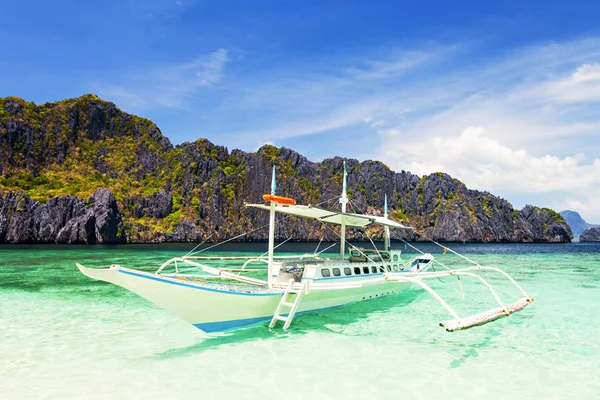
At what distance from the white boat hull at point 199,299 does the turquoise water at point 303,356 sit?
801mm

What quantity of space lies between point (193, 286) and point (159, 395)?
155 inches

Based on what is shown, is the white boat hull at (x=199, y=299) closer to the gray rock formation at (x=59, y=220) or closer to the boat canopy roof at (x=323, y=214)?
the boat canopy roof at (x=323, y=214)

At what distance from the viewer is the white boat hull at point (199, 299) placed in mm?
12531

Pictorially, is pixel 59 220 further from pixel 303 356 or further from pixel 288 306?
pixel 303 356

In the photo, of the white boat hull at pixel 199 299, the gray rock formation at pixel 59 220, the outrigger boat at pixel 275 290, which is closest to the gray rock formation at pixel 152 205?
the gray rock formation at pixel 59 220

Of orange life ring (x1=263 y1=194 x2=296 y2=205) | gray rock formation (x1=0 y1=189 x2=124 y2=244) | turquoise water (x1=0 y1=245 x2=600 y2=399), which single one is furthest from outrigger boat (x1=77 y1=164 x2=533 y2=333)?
gray rock formation (x1=0 y1=189 x2=124 y2=244)

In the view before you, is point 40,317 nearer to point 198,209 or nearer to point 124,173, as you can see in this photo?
point 198,209

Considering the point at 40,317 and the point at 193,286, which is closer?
the point at 193,286

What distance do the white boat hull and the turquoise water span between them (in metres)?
0.80

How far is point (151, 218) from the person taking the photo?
16775 cm

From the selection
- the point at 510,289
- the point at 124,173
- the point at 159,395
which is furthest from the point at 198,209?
the point at 159,395

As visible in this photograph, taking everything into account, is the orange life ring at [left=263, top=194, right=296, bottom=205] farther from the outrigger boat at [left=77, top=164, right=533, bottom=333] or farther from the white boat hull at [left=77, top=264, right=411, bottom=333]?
the white boat hull at [left=77, top=264, right=411, bottom=333]

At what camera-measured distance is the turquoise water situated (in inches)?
421

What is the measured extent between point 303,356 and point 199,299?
4124mm
